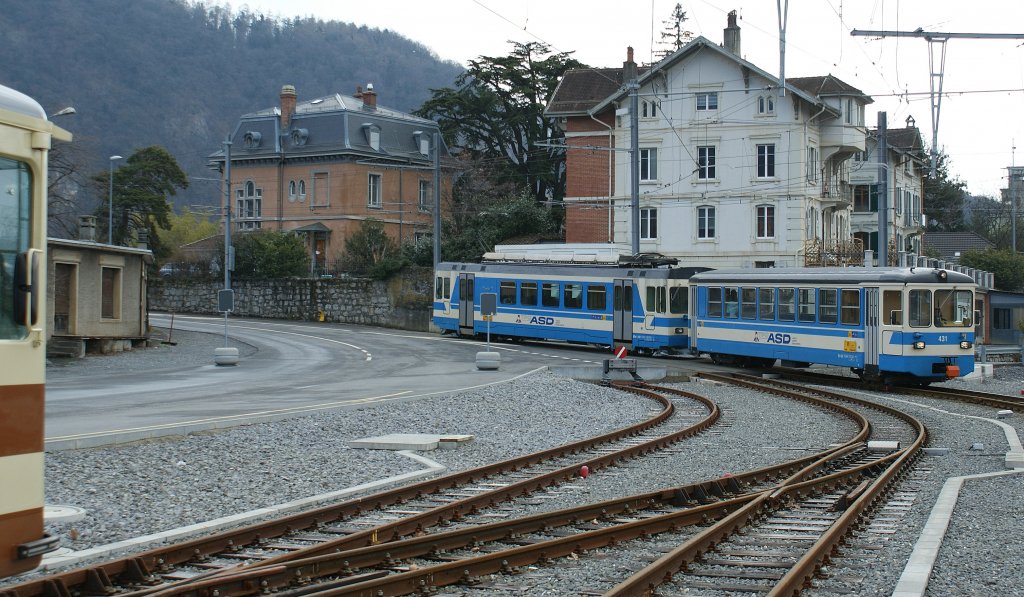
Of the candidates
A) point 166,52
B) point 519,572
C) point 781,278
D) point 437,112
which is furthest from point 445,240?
point 166,52

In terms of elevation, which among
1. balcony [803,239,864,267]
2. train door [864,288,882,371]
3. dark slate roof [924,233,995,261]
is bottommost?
train door [864,288,882,371]

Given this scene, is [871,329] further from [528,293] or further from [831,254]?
[831,254]

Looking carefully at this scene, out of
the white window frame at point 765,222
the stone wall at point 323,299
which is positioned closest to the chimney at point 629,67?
the white window frame at point 765,222

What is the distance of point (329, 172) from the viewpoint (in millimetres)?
70812

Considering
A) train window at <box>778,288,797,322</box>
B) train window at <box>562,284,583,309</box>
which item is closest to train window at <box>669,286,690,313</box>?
train window at <box>562,284,583,309</box>

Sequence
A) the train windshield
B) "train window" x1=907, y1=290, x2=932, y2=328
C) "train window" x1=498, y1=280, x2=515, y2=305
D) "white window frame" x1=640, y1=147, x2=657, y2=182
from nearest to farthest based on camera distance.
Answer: the train windshield, "train window" x1=907, y1=290, x2=932, y2=328, "train window" x1=498, y1=280, x2=515, y2=305, "white window frame" x1=640, y1=147, x2=657, y2=182

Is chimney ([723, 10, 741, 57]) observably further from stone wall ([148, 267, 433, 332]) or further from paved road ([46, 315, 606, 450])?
paved road ([46, 315, 606, 450])

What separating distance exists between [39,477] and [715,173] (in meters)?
47.6

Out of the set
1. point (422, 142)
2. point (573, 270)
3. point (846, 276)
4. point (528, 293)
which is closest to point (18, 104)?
point (846, 276)

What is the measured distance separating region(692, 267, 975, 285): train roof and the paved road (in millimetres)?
5695

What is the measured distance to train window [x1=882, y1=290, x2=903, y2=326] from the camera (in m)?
26.3

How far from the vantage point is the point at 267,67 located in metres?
174

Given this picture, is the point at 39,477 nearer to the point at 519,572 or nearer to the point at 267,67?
the point at 519,572

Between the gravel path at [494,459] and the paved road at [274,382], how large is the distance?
127 centimetres
